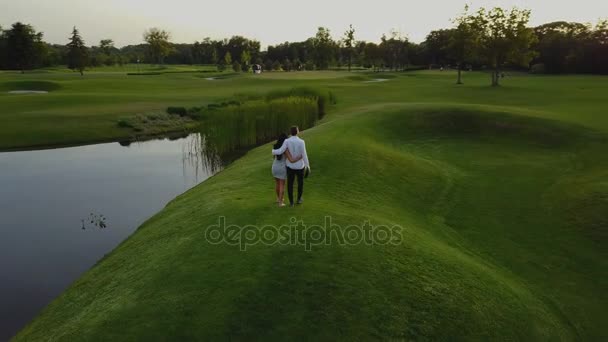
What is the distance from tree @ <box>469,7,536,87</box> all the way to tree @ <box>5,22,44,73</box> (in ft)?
307

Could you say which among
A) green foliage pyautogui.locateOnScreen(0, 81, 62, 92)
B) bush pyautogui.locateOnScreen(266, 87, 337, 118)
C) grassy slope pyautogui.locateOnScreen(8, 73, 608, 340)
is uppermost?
green foliage pyautogui.locateOnScreen(0, 81, 62, 92)

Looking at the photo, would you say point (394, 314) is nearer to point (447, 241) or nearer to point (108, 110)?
point (447, 241)

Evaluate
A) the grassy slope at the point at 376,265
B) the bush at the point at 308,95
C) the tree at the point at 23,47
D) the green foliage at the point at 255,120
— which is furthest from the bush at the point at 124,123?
the tree at the point at 23,47

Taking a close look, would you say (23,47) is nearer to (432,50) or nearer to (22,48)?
(22,48)

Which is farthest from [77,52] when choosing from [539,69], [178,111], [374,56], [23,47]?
[539,69]

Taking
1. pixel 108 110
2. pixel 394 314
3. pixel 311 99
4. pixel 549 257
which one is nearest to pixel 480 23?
pixel 311 99

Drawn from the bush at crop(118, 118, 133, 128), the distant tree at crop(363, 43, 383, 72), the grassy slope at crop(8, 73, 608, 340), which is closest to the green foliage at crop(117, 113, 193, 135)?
the bush at crop(118, 118, 133, 128)

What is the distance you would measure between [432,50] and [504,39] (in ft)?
237

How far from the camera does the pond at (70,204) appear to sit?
13.7 m

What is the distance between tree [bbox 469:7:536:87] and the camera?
63.0 m

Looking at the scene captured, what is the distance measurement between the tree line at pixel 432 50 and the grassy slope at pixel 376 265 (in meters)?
48.2

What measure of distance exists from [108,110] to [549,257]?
4368 cm

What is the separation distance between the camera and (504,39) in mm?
63688
